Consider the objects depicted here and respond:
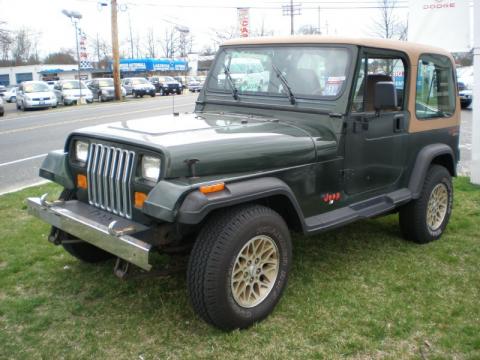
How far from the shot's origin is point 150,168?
3.31m

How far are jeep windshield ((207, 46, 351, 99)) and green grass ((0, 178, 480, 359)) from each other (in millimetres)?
1546

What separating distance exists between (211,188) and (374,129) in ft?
6.20

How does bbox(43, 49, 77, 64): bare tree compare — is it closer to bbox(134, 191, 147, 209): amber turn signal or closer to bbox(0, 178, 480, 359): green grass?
bbox(0, 178, 480, 359): green grass

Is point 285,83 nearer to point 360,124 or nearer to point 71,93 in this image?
point 360,124

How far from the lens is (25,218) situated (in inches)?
232

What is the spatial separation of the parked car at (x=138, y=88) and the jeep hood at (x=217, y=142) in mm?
32068

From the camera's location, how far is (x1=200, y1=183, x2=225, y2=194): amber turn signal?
3.07 metres

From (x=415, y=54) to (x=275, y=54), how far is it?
1.35 metres

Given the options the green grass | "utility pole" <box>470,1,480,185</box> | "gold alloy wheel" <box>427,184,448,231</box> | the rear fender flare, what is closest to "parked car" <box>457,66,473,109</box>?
"utility pole" <box>470,1,480,185</box>

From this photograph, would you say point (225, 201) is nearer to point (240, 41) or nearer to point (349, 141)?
point (349, 141)

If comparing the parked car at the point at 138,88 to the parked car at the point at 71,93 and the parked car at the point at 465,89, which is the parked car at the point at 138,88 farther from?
the parked car at the point at 465,89

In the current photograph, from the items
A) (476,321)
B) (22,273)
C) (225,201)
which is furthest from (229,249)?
(22,273)

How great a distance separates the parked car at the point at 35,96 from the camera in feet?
81.8

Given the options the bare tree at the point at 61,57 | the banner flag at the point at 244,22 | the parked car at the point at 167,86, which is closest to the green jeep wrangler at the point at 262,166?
the banner flag at the point at 244,22
